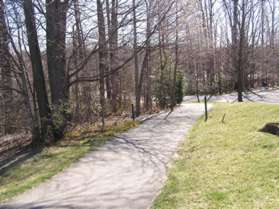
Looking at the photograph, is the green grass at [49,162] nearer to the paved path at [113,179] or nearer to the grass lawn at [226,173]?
the paved path at [113,179]

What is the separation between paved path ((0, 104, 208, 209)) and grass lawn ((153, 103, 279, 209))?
37 centimetres

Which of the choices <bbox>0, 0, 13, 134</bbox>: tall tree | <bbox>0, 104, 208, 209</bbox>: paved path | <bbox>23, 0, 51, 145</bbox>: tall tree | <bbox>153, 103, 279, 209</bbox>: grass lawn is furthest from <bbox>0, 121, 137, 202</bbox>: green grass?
<bbox>0, 0, 13, 134</bbox>: tall tree

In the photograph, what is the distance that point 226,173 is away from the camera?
764 cm

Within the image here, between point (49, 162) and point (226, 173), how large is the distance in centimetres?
539

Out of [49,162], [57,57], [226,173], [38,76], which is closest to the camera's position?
[226,173]

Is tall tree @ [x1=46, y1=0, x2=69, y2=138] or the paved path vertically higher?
tall tree @ [x1=46, y1=0, x2=69, y2=138]

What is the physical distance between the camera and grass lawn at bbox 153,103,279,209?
6.07 meters

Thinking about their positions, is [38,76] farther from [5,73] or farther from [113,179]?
[113,179]

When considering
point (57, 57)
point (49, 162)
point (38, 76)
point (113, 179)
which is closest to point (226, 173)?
point (113, 179)

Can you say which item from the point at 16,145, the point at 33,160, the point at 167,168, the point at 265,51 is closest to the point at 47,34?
the point at 16,145

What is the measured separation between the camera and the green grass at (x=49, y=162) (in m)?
9.13

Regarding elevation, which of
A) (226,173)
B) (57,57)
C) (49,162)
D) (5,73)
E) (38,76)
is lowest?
(49,162)

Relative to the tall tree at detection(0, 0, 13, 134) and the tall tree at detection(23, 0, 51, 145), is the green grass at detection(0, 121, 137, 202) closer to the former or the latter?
the tall tree at detection(23, 0, 51, 145)

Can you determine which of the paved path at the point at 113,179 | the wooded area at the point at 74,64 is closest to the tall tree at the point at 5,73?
the wooded area at the point at 74,64
